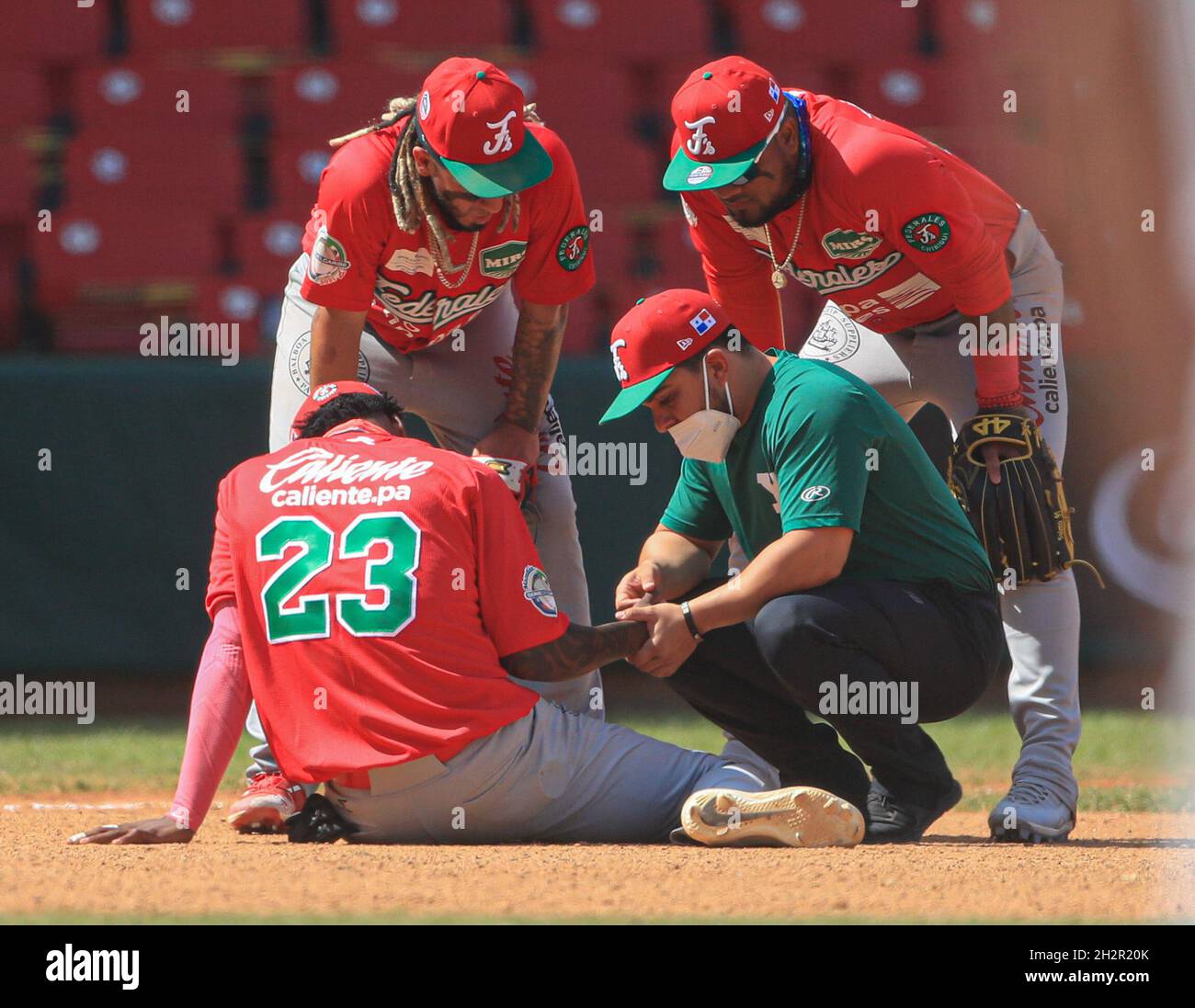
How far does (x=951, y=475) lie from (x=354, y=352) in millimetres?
1372

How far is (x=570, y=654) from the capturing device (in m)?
3.12

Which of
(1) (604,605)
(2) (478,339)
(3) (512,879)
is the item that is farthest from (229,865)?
(1) (604,605)

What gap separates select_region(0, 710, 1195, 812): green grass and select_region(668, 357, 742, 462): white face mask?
4.71 feet

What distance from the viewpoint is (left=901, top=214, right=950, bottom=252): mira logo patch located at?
3.44 meters

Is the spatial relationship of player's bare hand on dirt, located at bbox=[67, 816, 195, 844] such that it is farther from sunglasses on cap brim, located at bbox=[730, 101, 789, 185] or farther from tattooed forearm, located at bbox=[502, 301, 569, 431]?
sunglasses on cap brim, located at bbox=[730, 101, 789, 185]

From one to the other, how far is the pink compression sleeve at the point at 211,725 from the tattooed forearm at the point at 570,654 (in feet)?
1.67

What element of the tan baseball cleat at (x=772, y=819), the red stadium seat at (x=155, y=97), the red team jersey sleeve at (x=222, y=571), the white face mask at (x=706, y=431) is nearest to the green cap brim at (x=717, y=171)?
the white face mask at (x=706, y=431)

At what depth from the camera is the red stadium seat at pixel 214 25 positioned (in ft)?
24.3

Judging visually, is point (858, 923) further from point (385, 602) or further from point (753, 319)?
point (753, 319)

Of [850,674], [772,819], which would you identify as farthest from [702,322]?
[772,819]

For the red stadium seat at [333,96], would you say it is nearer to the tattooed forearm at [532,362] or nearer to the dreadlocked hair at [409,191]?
the tattooed forearm at [532,362]

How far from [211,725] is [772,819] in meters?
1.07

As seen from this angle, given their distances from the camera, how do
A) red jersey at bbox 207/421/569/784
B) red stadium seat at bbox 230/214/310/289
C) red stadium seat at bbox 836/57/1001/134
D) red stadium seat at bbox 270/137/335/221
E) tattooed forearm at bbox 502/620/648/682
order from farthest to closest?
red stadium seat at bbox 836/57/1001/134 < red stadium seat at bbox 270/137/335/221 < red stadium seat at bbox 230/214/310/289 < tattooed forearm at bbox 502/620/648/682 < red jersey at bbox 207/421/569/784

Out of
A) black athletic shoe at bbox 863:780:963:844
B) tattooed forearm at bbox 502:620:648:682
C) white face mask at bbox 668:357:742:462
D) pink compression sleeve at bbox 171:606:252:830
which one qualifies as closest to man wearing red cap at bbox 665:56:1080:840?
black athletic shoe at bbox 863:780:963:844
